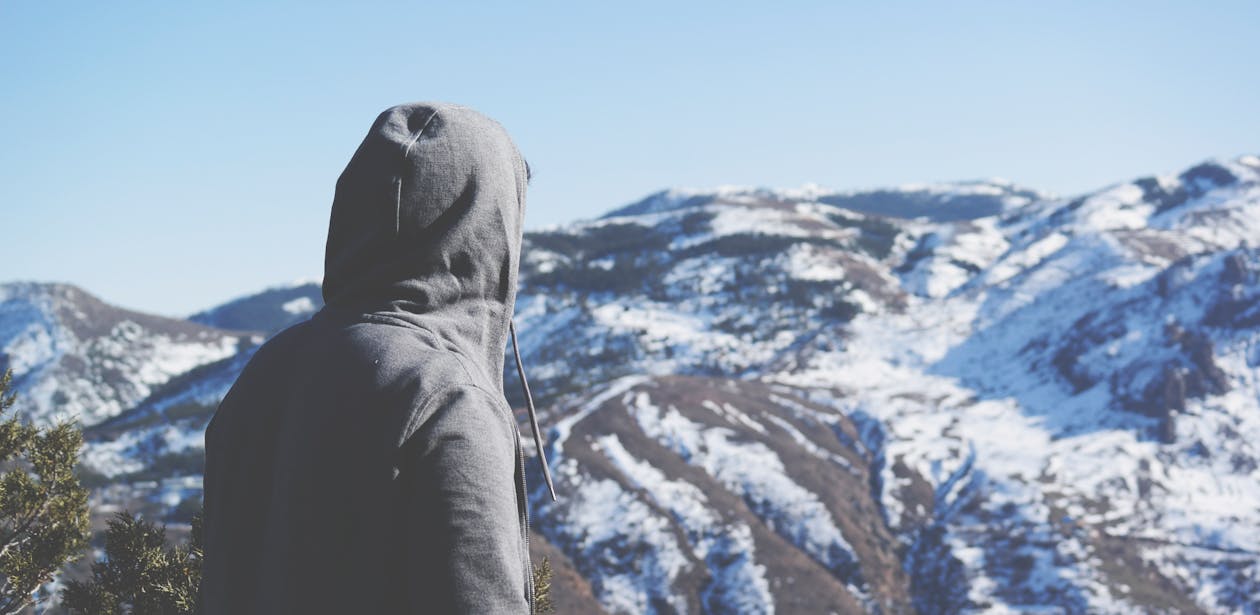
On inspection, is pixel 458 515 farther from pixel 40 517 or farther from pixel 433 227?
pixel 40 517

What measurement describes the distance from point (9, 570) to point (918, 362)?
82.5m

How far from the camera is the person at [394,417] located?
2.66 metres

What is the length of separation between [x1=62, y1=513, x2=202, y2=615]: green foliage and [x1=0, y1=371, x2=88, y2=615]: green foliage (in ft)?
4.35

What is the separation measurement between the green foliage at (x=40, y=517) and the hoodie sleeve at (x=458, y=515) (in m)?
8.39

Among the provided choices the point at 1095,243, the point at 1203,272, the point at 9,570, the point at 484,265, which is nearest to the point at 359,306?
the point at 484,265

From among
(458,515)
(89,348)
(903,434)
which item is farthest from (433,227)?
(89,348)

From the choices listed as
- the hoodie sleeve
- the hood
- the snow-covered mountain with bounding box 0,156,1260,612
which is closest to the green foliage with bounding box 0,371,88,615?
the hood

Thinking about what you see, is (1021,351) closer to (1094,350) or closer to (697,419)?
(1094,350)

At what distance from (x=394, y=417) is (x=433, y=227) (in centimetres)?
65

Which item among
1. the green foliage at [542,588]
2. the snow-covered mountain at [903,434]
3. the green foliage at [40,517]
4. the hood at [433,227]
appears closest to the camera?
the hood at [433,227]

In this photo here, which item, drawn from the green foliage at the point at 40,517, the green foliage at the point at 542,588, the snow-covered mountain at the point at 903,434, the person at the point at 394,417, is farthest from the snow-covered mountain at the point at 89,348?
the person at the point at 394,417

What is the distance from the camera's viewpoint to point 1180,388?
70625 mm

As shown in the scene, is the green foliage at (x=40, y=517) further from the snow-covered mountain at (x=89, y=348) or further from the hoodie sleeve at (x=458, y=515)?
the snow-covered mountain at (x=89, y=348)

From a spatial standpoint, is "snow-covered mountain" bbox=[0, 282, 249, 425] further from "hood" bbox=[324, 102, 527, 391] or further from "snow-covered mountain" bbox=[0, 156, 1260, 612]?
"hood" bbox=[324, 102, 527, 391]
